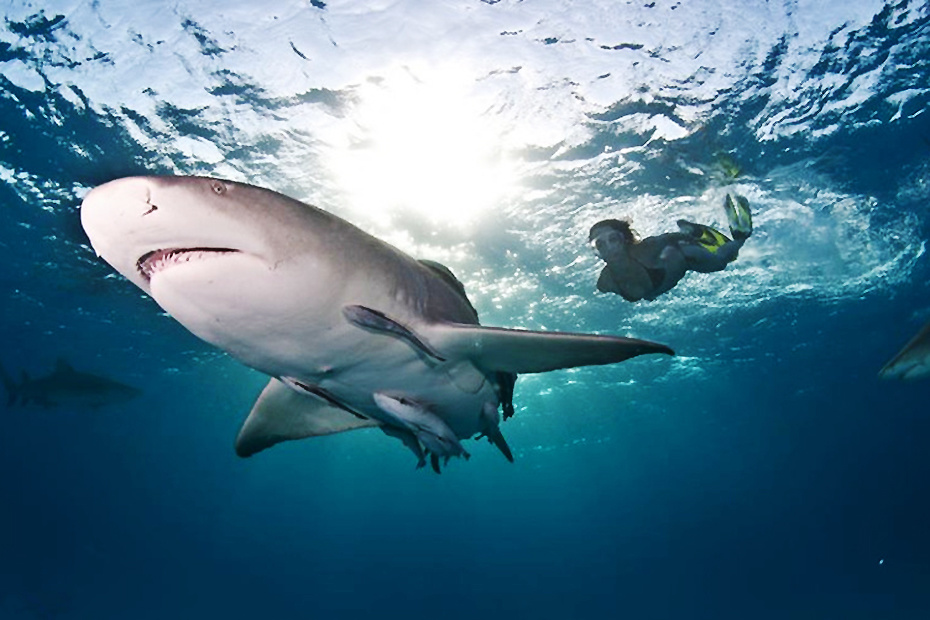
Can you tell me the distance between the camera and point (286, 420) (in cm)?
497

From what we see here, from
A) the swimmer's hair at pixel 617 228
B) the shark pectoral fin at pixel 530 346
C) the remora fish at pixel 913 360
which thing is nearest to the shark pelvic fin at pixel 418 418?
the shark pectoral fin at pixel 530 346

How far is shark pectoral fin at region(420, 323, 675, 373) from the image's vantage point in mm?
3256

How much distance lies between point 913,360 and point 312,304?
6.35 metres

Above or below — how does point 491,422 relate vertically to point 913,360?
below

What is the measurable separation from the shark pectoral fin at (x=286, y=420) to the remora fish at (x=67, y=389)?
22626 mm

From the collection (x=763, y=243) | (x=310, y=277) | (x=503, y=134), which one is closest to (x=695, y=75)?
(x=503, y=134)

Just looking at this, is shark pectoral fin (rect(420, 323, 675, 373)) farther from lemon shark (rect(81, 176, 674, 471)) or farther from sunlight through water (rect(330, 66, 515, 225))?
sunlight through water (rect(330, 66, 515, 225))

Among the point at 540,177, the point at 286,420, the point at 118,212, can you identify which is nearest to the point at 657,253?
the point at 540,177

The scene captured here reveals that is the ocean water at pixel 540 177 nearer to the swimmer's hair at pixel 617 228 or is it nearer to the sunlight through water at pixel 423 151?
the sunlight through water at pixel 423 151

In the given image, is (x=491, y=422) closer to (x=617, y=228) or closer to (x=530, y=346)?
(x=530, y=346)

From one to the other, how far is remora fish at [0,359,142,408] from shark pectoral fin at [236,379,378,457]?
74.2 feet

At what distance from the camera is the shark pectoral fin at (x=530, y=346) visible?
3256 millimetres

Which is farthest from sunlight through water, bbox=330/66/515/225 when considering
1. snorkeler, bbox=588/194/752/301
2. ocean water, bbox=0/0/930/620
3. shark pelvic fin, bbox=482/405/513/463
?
shark pelvic fin, bbox=482/405/513/463

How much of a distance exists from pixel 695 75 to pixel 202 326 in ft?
35.8
